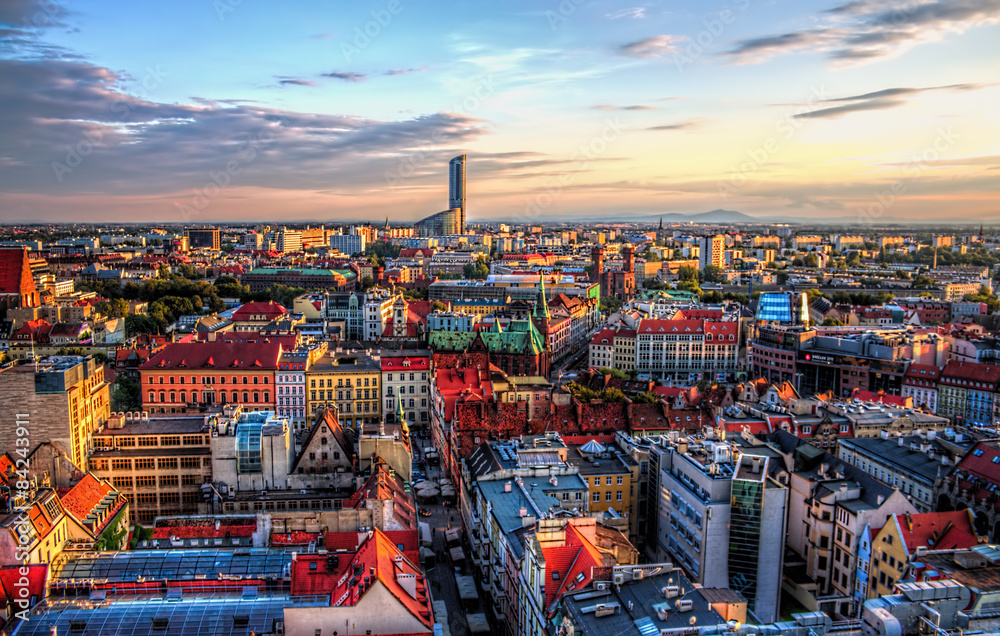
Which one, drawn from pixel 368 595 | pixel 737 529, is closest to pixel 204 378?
pixel 368 595

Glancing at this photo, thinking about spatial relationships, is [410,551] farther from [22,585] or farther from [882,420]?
[882,420]

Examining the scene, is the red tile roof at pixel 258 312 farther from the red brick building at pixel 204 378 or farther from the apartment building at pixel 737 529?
the apartment building at pixel 737 529

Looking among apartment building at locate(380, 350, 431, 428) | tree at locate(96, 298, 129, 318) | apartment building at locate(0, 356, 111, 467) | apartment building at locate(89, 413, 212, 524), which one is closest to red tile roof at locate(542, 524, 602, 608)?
apartment building at locate(89, 413, 212, 524)

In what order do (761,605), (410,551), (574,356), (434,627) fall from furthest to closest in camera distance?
(574,356) → (761,605) → (410,551) → (434,627)

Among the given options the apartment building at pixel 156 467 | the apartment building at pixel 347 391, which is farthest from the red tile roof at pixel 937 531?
the apartment building at pixel 347 391

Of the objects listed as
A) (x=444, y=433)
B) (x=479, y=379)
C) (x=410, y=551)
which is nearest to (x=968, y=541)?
(x=410, y=551)

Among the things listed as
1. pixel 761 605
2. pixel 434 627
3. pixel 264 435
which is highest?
pixel 264 435

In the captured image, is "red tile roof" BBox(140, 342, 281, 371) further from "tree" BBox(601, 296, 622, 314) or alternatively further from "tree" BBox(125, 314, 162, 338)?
"tree" BBox(601, 296, 622, 314)

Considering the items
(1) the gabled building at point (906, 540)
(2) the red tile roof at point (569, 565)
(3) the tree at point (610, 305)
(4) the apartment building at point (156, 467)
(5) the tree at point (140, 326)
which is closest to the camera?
(2) the red tile roof at point (569, 565)
